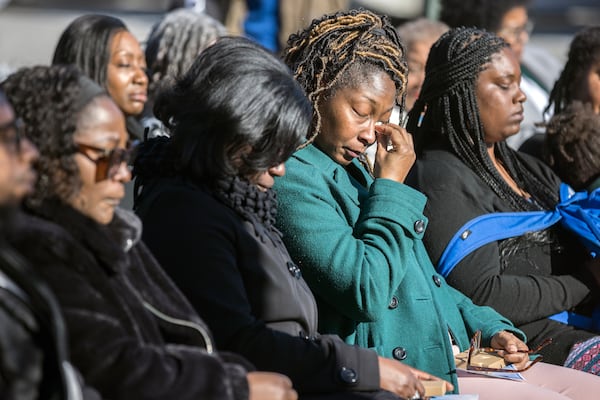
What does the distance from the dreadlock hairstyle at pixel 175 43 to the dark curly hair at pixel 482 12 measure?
1765 millimetres

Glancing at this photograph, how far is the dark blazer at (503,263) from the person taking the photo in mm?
4293

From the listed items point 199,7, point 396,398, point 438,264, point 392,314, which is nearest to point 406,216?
point 392,314

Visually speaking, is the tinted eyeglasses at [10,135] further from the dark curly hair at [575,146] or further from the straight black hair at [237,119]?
the dark curly hair at [575,146]

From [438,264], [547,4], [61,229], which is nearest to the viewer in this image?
[61,229]

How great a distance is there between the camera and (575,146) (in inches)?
201

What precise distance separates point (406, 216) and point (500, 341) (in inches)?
30.2

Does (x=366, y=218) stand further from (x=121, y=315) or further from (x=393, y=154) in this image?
(x=121, y=315)

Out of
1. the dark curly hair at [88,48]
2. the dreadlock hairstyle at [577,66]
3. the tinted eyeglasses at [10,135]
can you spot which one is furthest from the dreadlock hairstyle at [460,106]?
the tinted eyeglasses at [10,135]

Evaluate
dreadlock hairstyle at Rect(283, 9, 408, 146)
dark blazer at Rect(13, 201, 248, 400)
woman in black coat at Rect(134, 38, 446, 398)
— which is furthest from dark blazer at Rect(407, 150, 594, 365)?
dark blazer at Rect(13, 201, 248, 400)

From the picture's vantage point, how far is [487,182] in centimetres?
463

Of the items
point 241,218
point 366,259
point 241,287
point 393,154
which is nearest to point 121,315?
point 241,287

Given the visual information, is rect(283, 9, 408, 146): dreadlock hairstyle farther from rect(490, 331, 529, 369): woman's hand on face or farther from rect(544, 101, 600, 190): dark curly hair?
rect(544, 101, 600, 190): dark curly hair

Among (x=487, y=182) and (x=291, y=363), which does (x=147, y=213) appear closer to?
(x=291, y=363)

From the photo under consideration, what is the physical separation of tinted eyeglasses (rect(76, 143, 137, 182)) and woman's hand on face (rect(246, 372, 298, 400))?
0.58 m
